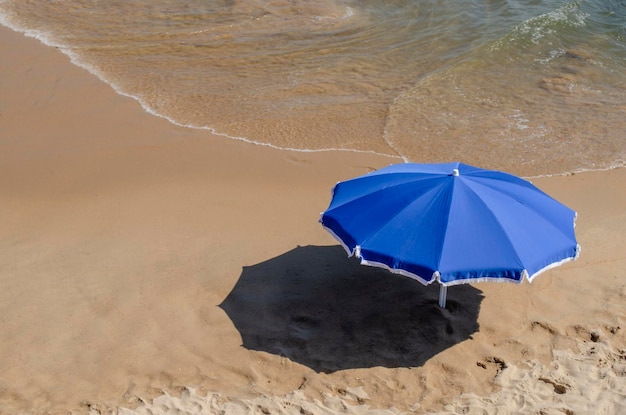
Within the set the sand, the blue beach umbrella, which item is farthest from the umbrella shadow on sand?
the blue beach umbrella

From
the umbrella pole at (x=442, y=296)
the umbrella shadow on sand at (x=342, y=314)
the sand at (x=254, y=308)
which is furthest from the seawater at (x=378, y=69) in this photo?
the umbrella pole at (x=442, y=296)

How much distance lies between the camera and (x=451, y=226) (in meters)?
6.39

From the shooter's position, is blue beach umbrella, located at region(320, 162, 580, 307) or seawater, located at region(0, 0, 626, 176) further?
seawater, located at region(0, 0, 626, 176)

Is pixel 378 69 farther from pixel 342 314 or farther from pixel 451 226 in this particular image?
pixel 451 226

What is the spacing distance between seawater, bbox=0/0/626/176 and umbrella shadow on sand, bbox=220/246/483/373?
3.54m

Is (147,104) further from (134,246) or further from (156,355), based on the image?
(156,355)

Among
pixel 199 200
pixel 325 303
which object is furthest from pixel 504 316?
pixel 199 200

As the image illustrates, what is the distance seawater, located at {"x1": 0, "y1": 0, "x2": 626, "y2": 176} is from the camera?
11484 mm

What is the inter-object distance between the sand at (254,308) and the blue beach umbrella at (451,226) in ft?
3.42

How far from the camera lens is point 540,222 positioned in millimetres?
6613

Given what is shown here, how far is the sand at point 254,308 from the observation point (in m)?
6.39

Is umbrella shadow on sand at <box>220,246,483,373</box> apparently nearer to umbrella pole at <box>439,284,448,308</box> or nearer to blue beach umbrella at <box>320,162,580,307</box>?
umbrella pole at <box>439,284,448,308</box>

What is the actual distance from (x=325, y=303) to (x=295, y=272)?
65 centimetres

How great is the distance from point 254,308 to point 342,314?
92cm
